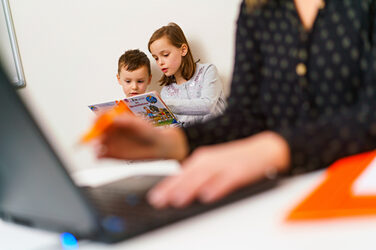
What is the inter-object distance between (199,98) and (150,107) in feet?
1.00

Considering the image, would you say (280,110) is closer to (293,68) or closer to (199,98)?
(293,68)

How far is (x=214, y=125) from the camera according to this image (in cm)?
62

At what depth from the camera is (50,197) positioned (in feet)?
1.05

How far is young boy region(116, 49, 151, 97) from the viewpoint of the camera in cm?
214

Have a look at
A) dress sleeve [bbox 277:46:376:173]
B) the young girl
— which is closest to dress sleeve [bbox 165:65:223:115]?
the young girl

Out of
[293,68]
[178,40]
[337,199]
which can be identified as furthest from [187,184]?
[178,40]

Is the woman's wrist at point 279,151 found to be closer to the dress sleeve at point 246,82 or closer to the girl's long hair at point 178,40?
the dress sleeve at point 246,82

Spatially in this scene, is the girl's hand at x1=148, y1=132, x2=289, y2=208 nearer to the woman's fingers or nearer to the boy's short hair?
the woman's fingers

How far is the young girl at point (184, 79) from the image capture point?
1968mm

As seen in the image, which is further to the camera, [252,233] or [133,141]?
[133,141]

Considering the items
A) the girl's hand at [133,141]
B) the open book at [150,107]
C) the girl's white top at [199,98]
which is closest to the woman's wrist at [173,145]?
the girl's hand at [133,141]

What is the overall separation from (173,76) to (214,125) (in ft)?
5.21

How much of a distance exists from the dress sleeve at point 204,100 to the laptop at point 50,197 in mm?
1541

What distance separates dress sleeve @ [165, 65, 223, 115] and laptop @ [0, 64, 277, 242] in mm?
1541
